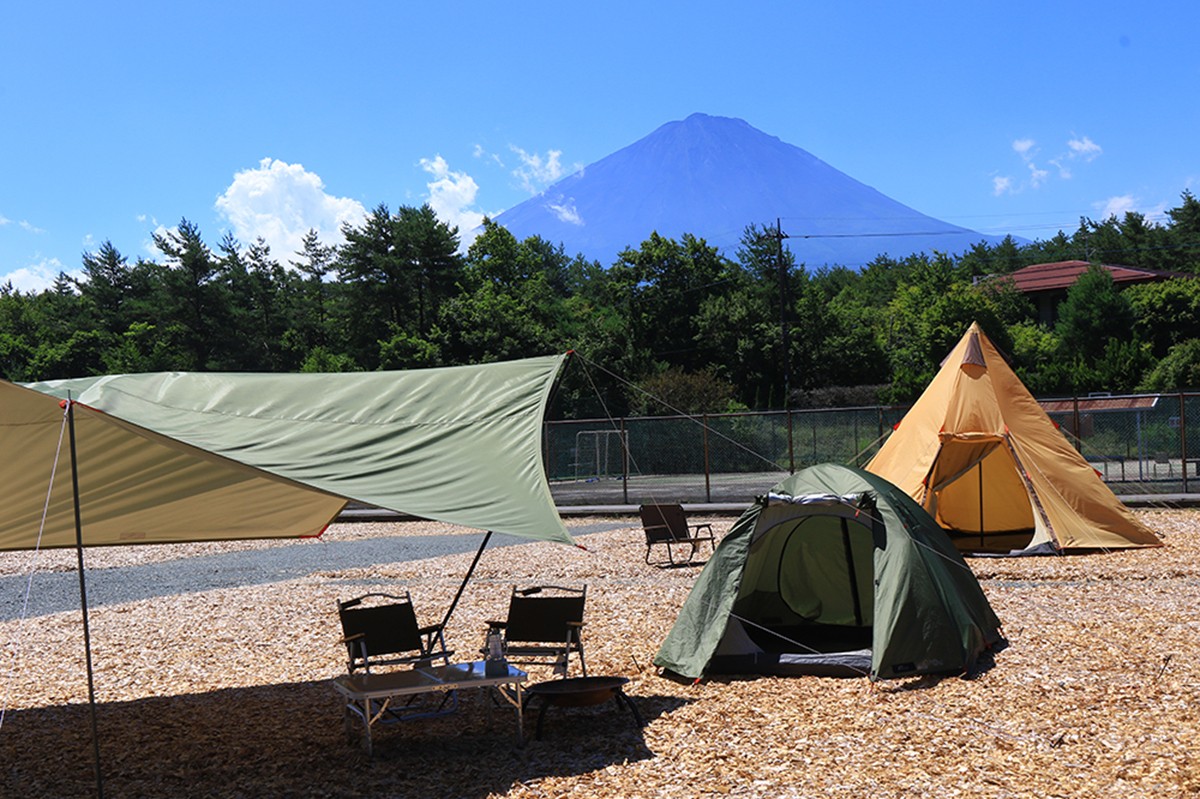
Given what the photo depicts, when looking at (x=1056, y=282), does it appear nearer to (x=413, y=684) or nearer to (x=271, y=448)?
(x=413, y=684)

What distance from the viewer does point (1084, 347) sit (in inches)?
1964

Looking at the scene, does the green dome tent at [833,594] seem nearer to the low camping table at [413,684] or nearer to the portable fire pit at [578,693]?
the portable fire pit at [578,693]

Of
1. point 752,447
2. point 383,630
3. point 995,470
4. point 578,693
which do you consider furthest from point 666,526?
point 752,447

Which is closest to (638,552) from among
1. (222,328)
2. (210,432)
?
(210,432)

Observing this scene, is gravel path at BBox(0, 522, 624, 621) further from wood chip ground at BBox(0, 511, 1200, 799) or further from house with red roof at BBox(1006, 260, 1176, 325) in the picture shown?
house with red roof at BBox(1006, 260, 1176, 325)

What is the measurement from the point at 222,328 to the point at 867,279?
45419mm

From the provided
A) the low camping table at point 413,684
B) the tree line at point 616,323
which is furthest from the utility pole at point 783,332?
the low camping table at point 413,684

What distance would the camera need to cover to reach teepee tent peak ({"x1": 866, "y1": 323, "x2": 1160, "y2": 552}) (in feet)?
46.6

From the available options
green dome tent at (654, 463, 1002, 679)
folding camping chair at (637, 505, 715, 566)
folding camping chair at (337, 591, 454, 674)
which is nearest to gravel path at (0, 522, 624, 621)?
folding camping chair at (637, 505, 715, 566)

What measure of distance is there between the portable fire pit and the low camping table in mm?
174

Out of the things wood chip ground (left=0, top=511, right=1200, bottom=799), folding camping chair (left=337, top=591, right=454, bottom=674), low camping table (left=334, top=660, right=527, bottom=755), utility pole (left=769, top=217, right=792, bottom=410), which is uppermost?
utility pole (left=769, top=217, right=792, bottom=410)

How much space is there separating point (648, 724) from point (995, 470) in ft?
33.6

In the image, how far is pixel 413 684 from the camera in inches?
259

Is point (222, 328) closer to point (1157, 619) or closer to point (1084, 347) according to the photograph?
point (1084, 347)
